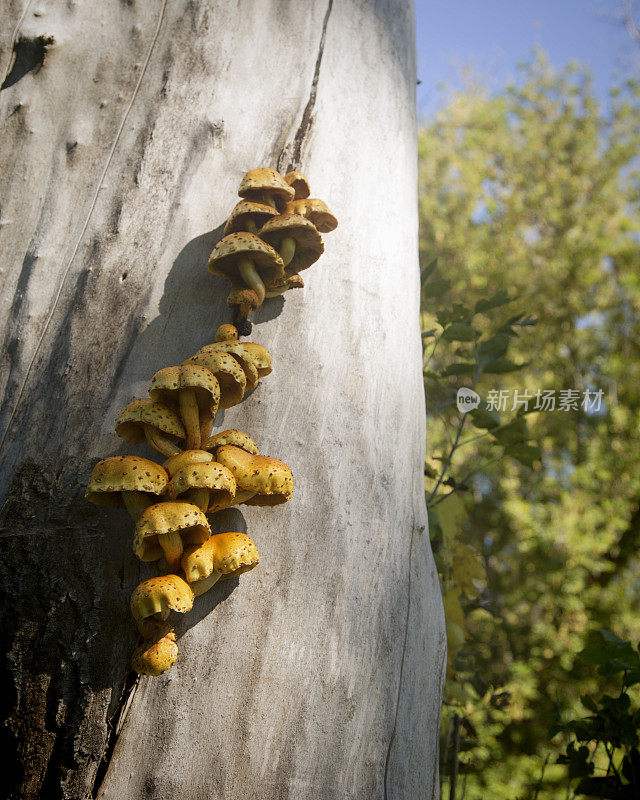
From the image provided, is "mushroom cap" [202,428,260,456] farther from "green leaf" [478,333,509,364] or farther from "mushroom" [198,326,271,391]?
"green leaf" [478,333,509,364]

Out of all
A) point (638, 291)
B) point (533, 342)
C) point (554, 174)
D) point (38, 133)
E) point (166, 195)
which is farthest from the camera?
point (554, 174)

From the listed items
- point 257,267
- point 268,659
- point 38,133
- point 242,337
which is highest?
point 38,133

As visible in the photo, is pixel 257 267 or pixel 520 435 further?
pixel 520 435

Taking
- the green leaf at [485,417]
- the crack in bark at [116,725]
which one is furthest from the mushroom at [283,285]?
the green leaf at [485,417]

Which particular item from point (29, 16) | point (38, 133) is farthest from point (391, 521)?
point (29, 16)

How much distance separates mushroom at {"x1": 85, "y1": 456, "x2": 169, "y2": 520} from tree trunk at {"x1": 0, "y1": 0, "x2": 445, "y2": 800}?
9 centimetres

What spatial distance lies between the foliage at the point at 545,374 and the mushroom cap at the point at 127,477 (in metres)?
4.79

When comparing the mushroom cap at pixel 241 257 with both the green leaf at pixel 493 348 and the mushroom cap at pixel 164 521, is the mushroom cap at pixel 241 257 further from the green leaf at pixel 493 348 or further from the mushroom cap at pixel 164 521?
the green leaf at pixel 493 348

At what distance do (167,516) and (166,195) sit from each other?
93cm

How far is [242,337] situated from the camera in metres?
1.43

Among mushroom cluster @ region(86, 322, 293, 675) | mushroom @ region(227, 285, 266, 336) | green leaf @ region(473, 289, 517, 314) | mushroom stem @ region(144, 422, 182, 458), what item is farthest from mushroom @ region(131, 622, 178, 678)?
green leaf @ region(473, 289, 517, 314)

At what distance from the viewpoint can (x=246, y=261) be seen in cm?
140

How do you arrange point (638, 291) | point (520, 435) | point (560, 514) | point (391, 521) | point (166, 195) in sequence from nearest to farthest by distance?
point (391, 521), point (166, 195), point (520, 435), point (560, 514), point (638, 291)

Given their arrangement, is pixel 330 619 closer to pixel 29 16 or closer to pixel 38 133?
pixel 38 133
